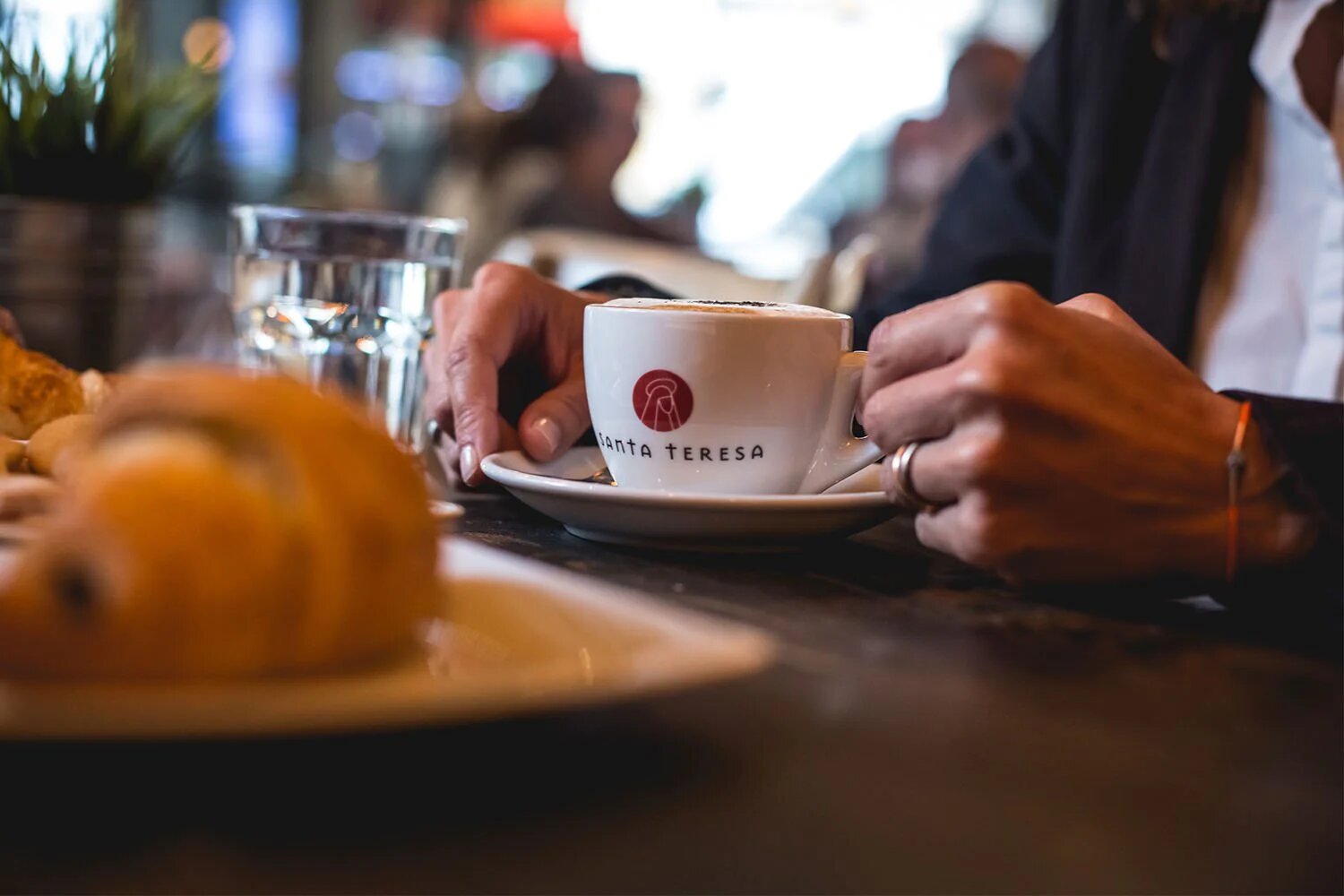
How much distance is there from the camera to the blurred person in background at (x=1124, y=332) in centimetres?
52

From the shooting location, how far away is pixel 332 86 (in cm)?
698

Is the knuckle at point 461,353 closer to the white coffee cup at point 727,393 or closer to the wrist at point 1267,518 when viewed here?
the white coffee cup at point 727,393

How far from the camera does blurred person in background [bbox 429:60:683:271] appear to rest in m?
3.63

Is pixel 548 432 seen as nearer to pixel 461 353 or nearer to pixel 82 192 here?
pixel 461 353

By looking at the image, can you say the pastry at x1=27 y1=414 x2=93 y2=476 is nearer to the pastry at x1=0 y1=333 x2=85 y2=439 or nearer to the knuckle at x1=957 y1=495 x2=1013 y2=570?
the pastry at x1=0 y1=333 x2=85 y2=439

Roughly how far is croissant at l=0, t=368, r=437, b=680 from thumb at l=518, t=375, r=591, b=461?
0.38 meters

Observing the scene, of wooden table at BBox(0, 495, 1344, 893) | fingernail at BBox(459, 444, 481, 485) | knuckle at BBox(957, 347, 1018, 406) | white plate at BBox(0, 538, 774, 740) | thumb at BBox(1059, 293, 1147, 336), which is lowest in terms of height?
fingernail at BBox(459, 444, 481, 485)

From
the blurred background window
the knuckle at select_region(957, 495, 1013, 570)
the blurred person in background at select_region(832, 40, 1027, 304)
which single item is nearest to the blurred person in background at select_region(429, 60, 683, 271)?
the blurred person in background at select_region(832, 40, 1027, 304)

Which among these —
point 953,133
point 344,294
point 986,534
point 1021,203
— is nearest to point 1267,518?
point 986,534

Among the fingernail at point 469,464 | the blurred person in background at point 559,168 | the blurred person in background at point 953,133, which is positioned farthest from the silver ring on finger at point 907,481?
the blurred person in background at point 559,168

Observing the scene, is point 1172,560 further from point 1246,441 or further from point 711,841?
point 711,841

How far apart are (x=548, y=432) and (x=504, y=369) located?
11 centimetres

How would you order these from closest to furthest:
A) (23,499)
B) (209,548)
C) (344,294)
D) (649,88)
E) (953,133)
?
(209,548) < (23,499) < (344,294) < (953,133) < (649,88)

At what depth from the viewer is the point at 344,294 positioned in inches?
35.4
